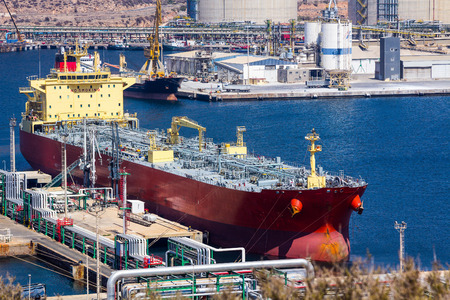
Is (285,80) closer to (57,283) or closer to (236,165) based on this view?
(236,165)

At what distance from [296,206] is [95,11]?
149 meters

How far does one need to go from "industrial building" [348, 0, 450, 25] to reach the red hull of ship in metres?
75.9

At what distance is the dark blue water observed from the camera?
95.8 ft

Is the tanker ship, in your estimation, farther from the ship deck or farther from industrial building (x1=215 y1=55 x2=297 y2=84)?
industrial building (x1=215 y1=55 x2=297 y2=84)

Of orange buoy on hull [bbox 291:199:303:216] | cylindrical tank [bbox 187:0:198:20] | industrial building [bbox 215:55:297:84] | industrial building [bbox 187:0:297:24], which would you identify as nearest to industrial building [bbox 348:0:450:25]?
industrial building [bbox 187:0:297:24]

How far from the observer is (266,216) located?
2675 centimetres

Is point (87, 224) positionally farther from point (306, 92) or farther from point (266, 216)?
point (306, 92)

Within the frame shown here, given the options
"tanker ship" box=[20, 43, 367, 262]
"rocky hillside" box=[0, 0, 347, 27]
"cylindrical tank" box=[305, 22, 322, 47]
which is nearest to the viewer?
"tanker ship" box=[20, 43, 367, 262]

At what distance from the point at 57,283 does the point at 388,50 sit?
55.2m

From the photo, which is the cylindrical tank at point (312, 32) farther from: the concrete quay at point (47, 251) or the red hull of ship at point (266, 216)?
the concrete quay at point (47, 251)

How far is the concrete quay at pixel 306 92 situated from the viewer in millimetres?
69688

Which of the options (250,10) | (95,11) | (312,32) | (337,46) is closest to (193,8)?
(250,10)

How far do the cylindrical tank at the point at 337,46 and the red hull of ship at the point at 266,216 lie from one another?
47496 millimetres

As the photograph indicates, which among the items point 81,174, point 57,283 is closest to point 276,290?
point 57,283
